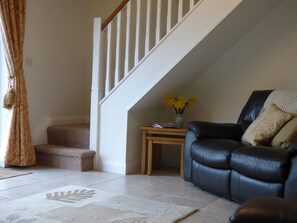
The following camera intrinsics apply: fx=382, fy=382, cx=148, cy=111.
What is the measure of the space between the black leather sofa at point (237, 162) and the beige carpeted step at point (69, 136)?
52.9 inches

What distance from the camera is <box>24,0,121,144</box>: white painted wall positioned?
449 cm

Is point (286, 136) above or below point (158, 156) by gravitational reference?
above

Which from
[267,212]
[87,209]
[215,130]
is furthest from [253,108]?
[267,212]

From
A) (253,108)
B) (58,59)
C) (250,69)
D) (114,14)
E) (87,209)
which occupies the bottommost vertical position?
(87,209)

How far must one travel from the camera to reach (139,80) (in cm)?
395

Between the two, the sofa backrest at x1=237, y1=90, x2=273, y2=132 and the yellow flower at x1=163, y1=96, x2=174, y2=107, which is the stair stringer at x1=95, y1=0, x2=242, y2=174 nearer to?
the yellow flower at x1=163, y1=96, x2=174, y2=107

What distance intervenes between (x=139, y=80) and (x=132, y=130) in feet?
1.83

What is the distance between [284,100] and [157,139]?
1.31 m

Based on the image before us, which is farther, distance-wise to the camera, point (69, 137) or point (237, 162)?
point (69, 137)

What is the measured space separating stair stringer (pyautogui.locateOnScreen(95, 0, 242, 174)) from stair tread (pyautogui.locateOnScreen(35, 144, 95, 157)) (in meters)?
0.16

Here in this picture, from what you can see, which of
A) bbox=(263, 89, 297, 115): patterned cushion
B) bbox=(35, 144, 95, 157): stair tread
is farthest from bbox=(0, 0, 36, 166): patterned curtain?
bbox=(263, 89, 297, 115): patterned cushion

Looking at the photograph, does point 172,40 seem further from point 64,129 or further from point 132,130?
point 64,129

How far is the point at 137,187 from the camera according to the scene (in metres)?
3.52

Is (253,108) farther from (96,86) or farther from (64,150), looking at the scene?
(64,150)
